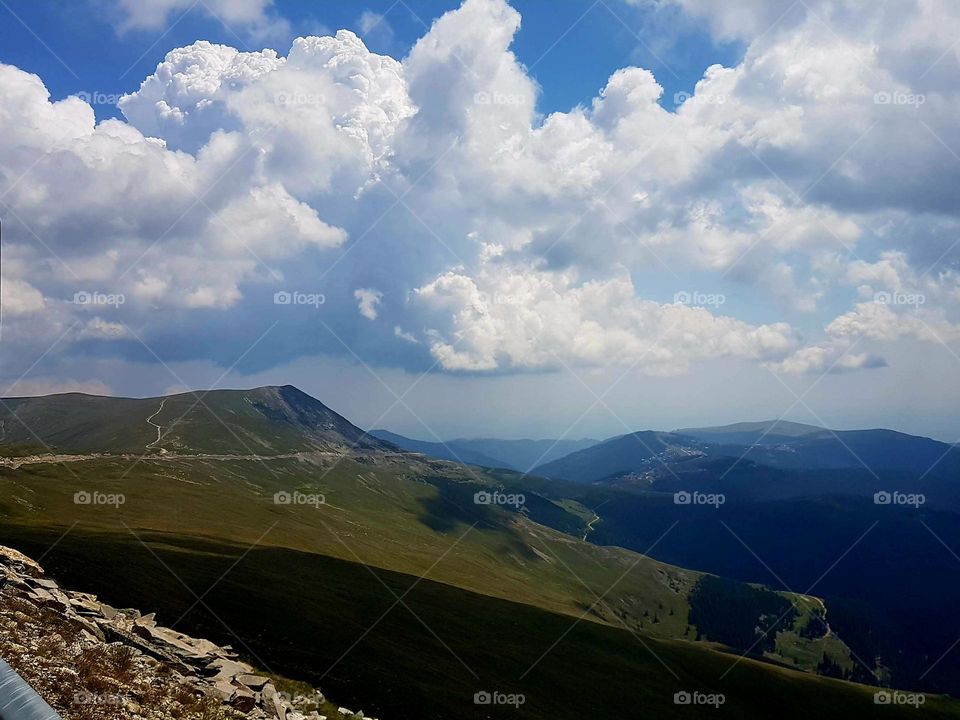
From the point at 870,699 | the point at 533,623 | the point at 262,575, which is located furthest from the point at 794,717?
the point at 262,575

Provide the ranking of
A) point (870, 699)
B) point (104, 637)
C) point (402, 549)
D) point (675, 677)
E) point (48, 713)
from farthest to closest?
point (402, 549), point (870, 699), point (675, 677), point (104, 637), point (48, 713)

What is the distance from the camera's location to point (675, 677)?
319 feet

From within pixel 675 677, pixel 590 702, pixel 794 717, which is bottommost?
pixel 794 717

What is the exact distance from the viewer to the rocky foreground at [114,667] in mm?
20156

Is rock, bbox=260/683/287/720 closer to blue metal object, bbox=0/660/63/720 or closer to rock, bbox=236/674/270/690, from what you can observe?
rock, bbox=236/674/270/690

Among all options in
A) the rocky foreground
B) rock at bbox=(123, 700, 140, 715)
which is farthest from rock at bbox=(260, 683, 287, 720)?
rock at bbox=(123, 700, 140, 715)

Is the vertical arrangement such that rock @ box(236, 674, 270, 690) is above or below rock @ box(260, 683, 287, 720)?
above

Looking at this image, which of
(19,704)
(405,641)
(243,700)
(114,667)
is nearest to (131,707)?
(114,667)

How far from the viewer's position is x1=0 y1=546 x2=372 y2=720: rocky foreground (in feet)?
66.1

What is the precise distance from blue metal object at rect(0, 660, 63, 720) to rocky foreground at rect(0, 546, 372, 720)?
16785 millimetres

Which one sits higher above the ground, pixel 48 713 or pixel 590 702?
pixel 48 713

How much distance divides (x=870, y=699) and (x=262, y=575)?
13553 cm

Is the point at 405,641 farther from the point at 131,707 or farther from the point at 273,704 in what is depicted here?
the point at 131,707

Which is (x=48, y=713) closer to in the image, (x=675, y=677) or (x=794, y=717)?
(x=675, y=677)
